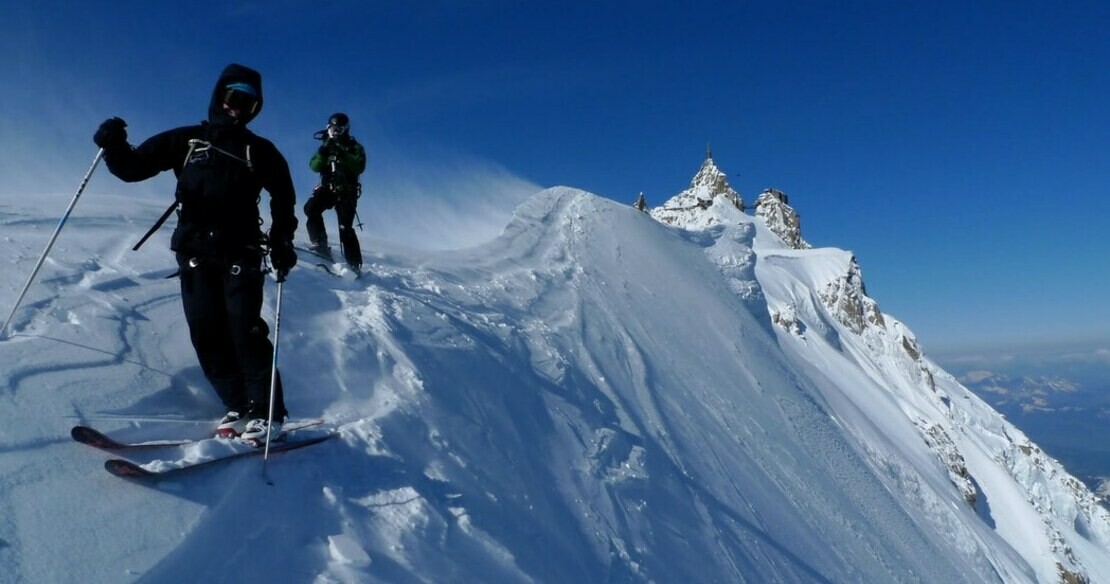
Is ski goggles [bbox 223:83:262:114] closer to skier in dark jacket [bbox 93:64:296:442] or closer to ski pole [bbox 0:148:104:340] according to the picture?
skier in dark jacket [bbox 93:64:296:442]

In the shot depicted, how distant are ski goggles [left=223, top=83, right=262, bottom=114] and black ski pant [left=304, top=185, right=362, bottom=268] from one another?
14.0 feet

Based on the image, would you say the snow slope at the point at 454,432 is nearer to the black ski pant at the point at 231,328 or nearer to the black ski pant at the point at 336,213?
the black ski pant at the point at 231,328

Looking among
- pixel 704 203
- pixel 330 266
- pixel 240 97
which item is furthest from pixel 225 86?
pixel 704 203

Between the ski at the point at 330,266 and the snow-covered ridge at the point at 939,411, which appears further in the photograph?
the snow-covered ridge at the point at 939,411

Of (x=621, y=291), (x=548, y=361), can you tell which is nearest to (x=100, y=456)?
(x=548, y=361)

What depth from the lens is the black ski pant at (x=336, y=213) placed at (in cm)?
889

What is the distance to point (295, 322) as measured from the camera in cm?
624

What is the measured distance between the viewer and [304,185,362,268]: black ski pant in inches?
350

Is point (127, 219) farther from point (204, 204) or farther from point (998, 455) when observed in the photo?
point (998, 455)

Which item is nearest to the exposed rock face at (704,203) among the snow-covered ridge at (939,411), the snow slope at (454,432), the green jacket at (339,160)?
the snow-covered ridge at (939,411)

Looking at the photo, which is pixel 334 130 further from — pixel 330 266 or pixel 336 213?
pixel 330 266

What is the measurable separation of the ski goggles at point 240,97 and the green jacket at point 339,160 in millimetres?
4625

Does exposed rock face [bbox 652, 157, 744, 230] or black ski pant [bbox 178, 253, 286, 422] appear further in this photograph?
exposed rock face [bbox 652, 157, 744, 230]

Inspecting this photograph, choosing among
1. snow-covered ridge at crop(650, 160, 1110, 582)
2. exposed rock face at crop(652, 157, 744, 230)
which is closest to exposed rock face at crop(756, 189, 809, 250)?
exposed rock face at crop(652, 157, 744, 230)
